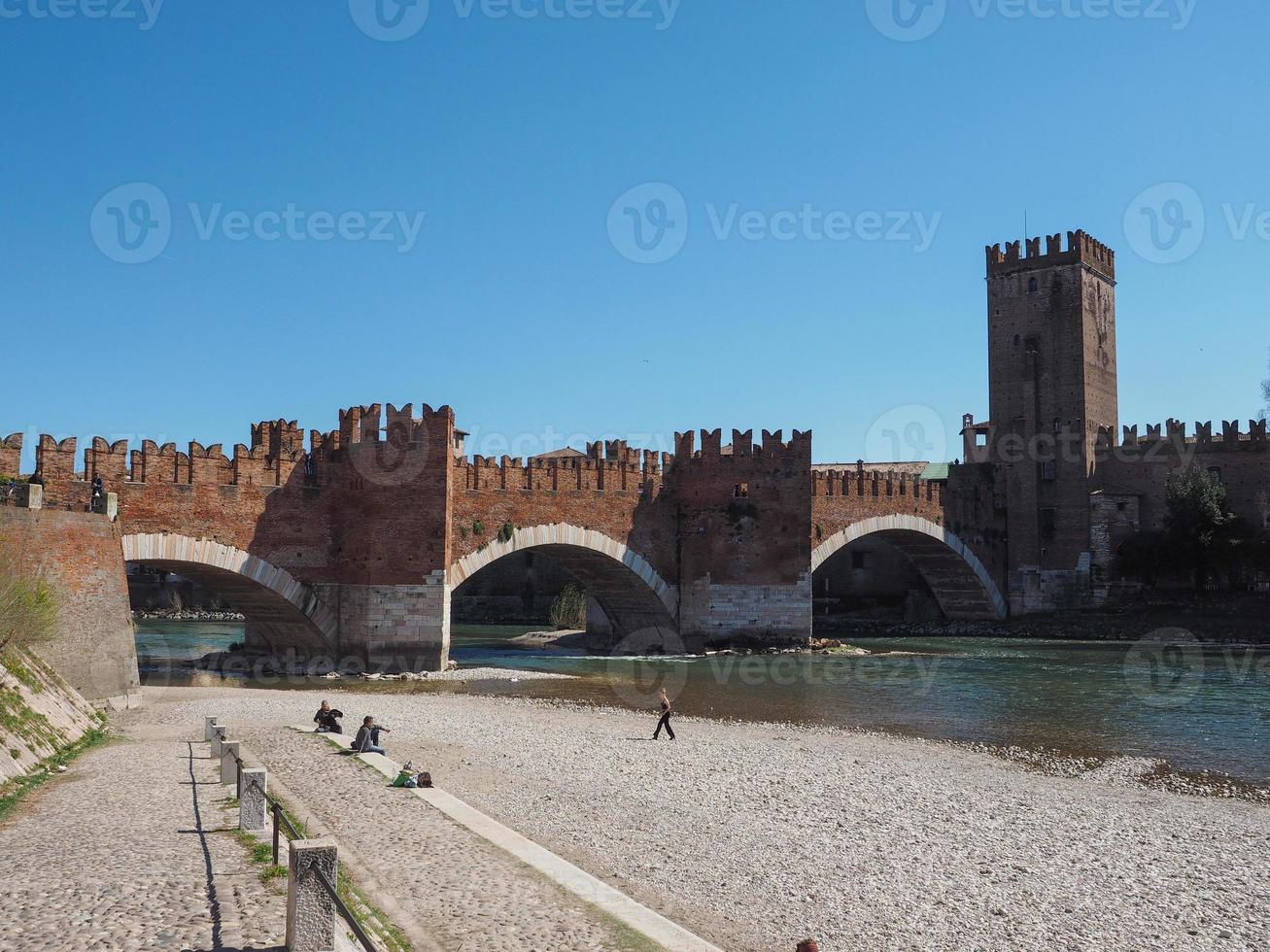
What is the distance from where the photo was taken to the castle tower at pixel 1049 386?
4534 centimetres

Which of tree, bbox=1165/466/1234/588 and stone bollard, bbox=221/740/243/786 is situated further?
tree, bbox=1165/466/1234/588

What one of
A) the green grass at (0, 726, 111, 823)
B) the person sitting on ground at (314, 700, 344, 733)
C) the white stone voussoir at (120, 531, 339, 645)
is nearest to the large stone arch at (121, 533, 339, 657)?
the white stone voussoir at (120, 531, 339, 645)

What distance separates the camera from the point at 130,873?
6.58 meters

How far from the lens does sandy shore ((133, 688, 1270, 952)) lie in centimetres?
761

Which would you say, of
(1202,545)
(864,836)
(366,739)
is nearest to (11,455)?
(366,739)

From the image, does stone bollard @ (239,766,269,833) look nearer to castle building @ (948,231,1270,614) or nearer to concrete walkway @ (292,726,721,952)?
concrete walkway @ (292,726,721,952)

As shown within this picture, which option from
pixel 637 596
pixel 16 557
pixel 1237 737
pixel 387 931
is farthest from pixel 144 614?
pixel 387 931

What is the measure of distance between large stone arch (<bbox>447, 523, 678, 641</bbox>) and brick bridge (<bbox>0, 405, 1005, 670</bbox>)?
2.1 inches

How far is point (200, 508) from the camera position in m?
22.3

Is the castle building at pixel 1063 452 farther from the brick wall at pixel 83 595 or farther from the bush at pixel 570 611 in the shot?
the brick wall at pixel 83 595

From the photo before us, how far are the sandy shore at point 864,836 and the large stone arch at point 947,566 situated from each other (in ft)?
79.3

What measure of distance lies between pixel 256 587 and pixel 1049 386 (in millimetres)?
35002

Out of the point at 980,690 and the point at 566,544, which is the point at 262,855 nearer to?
the point at 980,690

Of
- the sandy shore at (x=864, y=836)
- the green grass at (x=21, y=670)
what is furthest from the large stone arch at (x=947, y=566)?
the green grass at (x=21, y=670)
